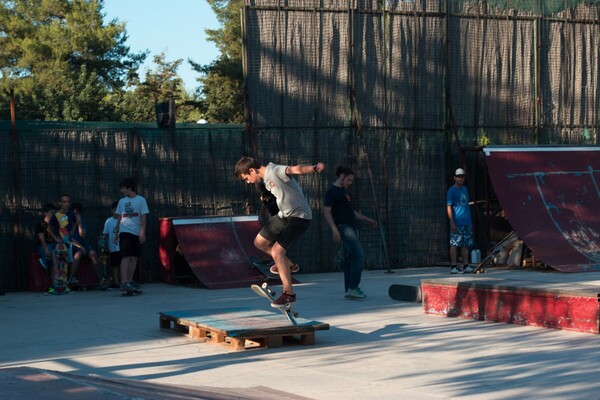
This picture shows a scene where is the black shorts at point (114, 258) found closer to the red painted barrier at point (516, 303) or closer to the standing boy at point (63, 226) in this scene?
the standing boy at point (63, 226)

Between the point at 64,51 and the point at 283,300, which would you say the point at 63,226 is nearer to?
the point at 283,300

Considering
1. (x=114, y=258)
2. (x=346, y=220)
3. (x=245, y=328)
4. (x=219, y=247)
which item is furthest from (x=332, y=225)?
(x=114, y=258)

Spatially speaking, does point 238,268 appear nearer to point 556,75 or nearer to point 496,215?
point 496,215

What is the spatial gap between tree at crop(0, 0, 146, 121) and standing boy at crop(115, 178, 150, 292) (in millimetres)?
29468

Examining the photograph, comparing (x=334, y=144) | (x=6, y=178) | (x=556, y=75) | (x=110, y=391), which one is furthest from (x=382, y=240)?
(x=110, y=391)

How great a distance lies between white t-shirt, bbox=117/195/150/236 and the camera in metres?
15.3

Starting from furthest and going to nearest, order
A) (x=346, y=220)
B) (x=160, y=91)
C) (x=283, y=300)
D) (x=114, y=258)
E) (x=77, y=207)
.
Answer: (x=160, y=91), (x=114, y=258), (x=77, y=207), (x=346, y=220), (x=283, y=300)

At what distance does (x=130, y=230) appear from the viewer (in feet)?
50.2

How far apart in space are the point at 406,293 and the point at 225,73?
1496 inches

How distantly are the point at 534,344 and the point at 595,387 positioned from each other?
2.30 m

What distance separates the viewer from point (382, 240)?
763 inches

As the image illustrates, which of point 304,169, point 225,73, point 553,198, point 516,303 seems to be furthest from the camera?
point 225,73

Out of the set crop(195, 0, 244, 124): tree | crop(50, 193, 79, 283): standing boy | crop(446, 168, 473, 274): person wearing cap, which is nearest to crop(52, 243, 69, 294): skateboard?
crop(50, 193, 79, 283): standing boy

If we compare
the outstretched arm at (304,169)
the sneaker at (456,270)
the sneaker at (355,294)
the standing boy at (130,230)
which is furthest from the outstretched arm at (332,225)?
the sneaker at (456,270)
